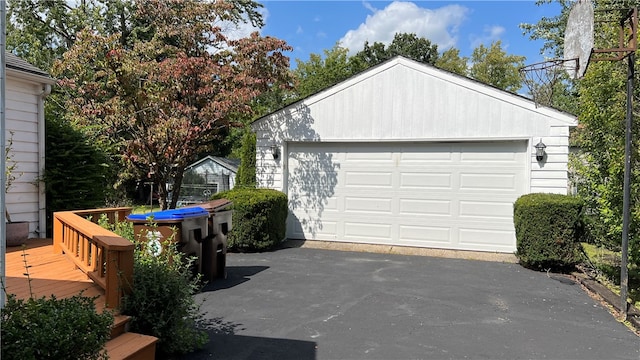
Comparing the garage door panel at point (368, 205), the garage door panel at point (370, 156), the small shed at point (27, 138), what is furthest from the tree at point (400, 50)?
the small shed at point (27, 138)

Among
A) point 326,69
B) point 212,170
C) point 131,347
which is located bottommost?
point 131,347

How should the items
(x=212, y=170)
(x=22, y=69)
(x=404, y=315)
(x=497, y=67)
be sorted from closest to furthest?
(x=404, y=315), (x=22, y=69), (x=212, y=170), (x=497, y=67)

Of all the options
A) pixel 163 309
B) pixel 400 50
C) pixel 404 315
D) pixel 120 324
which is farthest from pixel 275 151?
pixel 400 50

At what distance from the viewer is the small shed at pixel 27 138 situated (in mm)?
6664

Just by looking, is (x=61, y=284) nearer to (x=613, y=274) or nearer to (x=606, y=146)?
(x=606, y=146)

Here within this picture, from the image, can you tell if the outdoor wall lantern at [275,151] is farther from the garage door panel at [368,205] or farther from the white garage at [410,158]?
the garage door panel at [368,205]

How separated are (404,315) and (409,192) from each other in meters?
4.23

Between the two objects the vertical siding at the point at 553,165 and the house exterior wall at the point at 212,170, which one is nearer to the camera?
the vertical siding at the point at 553,165

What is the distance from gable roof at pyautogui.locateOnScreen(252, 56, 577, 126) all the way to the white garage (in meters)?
0.02

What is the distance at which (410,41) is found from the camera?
30.1 m

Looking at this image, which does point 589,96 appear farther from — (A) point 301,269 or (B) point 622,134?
(A) point 301,269

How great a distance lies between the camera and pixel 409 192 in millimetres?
8688

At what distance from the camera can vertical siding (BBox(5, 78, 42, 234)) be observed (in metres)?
6.68

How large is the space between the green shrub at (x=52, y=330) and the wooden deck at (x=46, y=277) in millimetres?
922
